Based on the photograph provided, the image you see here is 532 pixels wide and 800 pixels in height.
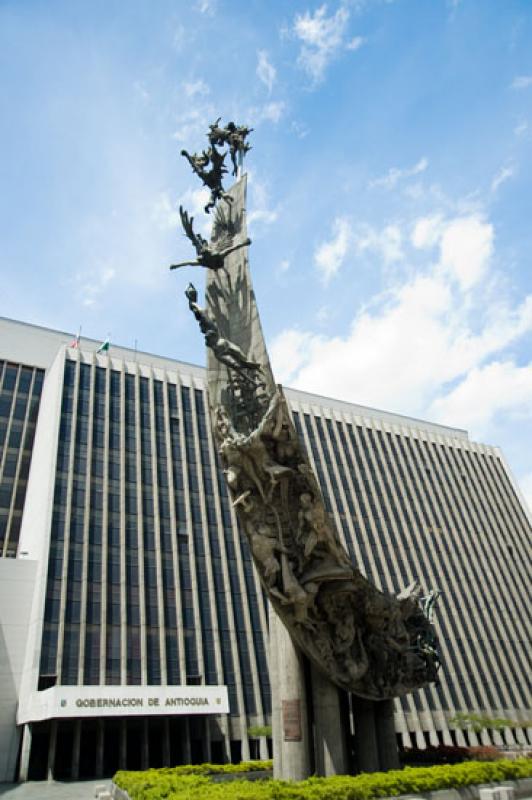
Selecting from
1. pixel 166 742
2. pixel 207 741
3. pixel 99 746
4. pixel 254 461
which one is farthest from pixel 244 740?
pixel 254 461

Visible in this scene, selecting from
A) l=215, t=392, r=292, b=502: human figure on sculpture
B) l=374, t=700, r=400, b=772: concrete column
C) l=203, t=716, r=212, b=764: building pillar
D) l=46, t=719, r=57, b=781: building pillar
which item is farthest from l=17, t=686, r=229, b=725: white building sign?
l=215, t=392, r=292, b=502: human figure on sculpture

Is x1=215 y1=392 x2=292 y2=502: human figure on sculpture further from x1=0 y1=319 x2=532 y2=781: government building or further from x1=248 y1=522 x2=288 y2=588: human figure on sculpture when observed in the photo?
x1=0 y1=319 x2=532 y2=781: government building

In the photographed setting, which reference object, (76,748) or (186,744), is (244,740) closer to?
(186,744)

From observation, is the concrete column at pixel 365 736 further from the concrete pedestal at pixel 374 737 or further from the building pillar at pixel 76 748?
Answer: the building pillar at pixel 76 748

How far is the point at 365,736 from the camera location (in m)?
16.9

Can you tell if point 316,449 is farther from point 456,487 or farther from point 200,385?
point 456,487

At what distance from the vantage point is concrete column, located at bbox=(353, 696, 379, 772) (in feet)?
54.2

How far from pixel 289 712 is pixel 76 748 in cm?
2228

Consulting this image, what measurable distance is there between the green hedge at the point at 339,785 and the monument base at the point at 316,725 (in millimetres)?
1521

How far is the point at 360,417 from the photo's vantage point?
61.7 m

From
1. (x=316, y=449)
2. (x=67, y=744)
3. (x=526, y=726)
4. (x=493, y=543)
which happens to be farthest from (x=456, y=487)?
(x=67, y=744)

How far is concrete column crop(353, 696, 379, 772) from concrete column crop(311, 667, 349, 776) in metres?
0.64

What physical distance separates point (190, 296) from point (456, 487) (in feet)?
166

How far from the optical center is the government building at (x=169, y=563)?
33938mm
